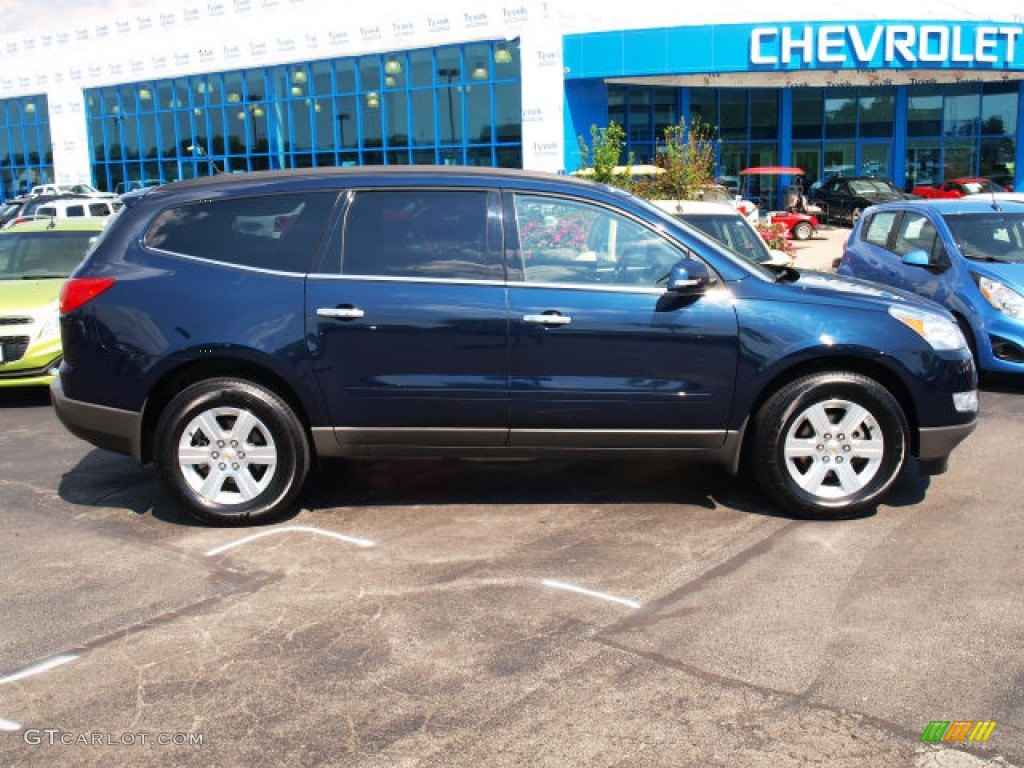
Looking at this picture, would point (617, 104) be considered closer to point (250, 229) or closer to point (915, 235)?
point (915, 235)

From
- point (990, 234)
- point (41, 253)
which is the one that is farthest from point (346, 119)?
point (990, 234)

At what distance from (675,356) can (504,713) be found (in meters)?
2.29

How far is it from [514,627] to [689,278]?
1985 millimetres

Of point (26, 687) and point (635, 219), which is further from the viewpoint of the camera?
point (635, 219)

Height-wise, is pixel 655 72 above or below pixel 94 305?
above

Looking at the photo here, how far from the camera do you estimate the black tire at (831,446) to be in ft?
16.9

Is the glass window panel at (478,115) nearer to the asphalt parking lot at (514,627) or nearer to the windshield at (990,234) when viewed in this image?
the windshield at (990,234)

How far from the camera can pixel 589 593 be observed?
4.33m

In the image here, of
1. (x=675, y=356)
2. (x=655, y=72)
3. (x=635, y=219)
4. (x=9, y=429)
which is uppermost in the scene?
(x=655, y=72)

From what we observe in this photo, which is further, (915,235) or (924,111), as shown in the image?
(924,111)

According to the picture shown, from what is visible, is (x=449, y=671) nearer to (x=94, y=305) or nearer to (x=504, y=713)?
(x=504, y=713)

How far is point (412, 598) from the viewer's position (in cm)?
430

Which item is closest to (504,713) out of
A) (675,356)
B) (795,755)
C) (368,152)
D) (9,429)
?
(795,755)

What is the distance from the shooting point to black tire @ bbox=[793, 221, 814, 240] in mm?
26617
